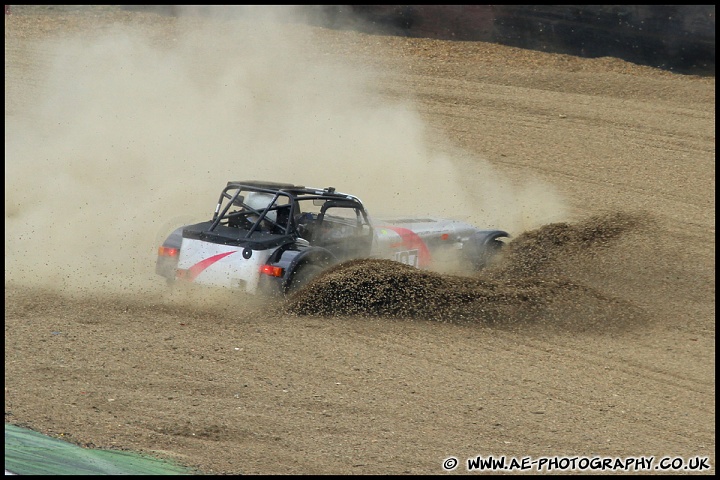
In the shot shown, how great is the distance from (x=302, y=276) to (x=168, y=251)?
1.51m

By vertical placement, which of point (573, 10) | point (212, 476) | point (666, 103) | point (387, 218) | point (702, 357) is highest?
point (573, 10)

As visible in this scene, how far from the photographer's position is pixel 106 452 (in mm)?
5344

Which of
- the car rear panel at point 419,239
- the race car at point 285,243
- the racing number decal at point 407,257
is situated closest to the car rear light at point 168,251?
the race car at point 285,243

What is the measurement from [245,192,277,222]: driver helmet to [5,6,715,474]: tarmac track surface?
3.64 feet

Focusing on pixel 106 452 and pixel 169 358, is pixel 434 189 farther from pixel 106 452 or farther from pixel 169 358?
pixel 106 452

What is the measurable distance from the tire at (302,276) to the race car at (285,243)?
0.03 feet

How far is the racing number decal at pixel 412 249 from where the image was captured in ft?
32.1

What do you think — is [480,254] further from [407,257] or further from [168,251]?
[168,251]

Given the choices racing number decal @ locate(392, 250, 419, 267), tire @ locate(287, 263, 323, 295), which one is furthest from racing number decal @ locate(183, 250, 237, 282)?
racing number decal @ locate(392, 250, 419, 267)

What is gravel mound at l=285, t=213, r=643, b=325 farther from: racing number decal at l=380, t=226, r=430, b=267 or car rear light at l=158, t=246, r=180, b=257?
car rear light at l=158, t=246, r=180, b=257

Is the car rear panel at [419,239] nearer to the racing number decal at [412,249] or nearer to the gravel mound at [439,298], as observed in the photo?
the racing number decal at [412,249]

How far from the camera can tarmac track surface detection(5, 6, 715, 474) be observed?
5883mm

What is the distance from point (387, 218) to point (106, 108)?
25.9 feet

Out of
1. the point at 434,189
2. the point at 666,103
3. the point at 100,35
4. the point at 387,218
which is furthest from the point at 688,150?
the point at 100,35
